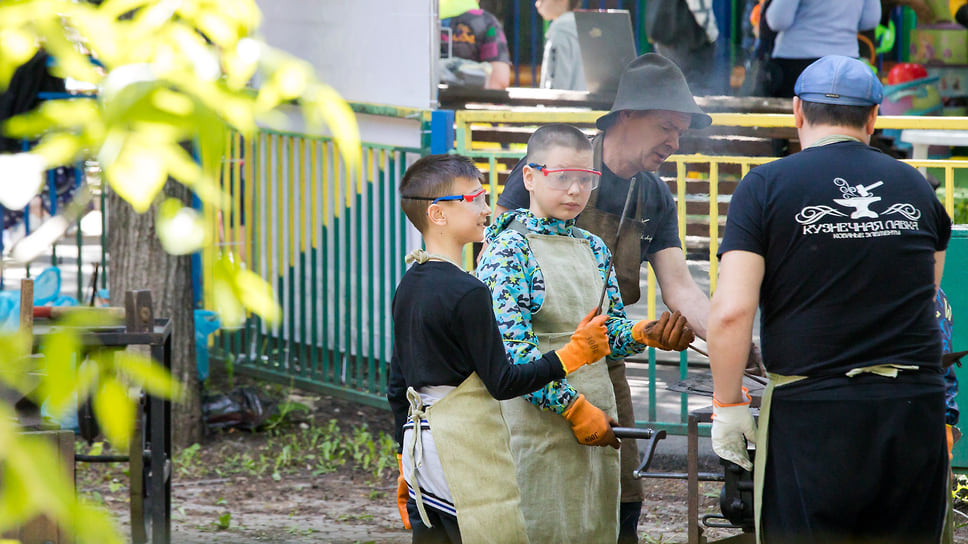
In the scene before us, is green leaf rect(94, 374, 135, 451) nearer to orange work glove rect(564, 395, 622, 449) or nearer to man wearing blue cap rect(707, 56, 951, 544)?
man wearing blue cap rect(707, 56, 951, 544)

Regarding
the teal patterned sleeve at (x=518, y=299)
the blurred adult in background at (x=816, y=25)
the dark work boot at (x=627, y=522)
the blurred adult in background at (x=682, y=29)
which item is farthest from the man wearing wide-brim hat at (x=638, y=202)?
the blurred adult in background at (x=682, y=29)

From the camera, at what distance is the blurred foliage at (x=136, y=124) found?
3.29ft

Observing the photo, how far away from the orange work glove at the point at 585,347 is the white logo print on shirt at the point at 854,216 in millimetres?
605

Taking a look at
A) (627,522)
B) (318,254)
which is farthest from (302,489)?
(627,522)

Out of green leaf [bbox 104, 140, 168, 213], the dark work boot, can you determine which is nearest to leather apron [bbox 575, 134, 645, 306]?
the dark work boot

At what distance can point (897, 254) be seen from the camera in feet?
8.98

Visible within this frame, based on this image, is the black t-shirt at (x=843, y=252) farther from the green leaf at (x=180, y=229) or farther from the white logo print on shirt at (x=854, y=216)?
the green leaf at (x=180, y=229)

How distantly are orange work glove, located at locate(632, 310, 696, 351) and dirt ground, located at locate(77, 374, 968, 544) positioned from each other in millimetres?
1983

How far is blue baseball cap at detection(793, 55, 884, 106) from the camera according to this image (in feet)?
9.25

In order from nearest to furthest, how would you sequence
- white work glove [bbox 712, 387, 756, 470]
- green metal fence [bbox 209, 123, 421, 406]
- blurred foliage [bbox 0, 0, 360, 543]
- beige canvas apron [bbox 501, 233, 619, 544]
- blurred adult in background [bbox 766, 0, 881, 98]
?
blurred foliage [bbox 0, 0, 360, 543]
white work glove [bbox 712, 387, 756, 470]
beige canvas apron [bbox 501, 233, 619, 544]
green metal fence [bbox 209, 123, 421, 406]
blurred adult in background [bbox 766, 0, 881, 98]

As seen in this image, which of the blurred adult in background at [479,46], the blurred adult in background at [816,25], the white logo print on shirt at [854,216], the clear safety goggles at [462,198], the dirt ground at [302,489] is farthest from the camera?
the blurred adult in background at [479,46]

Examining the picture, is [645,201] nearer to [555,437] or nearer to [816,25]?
[555,437]

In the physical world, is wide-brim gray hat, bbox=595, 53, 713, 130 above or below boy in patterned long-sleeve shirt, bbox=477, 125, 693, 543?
above

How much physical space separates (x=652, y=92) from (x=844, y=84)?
1097 millimetres
